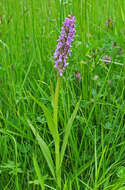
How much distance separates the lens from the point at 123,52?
63.0 inches

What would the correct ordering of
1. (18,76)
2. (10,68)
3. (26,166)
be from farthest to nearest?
(18,76) → (10,68) → (26,166)

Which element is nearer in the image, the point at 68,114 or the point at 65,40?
the point at 65,40

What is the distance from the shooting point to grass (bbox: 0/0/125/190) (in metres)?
1.01

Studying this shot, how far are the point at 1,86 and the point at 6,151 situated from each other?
43 cm

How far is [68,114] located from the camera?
116 centimetres

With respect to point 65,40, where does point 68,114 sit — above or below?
below

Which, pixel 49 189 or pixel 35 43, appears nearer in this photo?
pixel 49 189

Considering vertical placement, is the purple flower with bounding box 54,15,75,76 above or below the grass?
above

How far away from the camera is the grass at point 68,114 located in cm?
101

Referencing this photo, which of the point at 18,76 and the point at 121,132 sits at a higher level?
the point at 18,76

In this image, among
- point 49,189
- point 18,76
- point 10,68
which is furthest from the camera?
point 18,76

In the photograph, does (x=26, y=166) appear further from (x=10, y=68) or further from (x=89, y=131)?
Result: (x=10, y=68)

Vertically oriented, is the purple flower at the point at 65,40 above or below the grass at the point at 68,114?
above

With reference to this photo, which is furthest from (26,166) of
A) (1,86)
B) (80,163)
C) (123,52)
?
(123,52)
